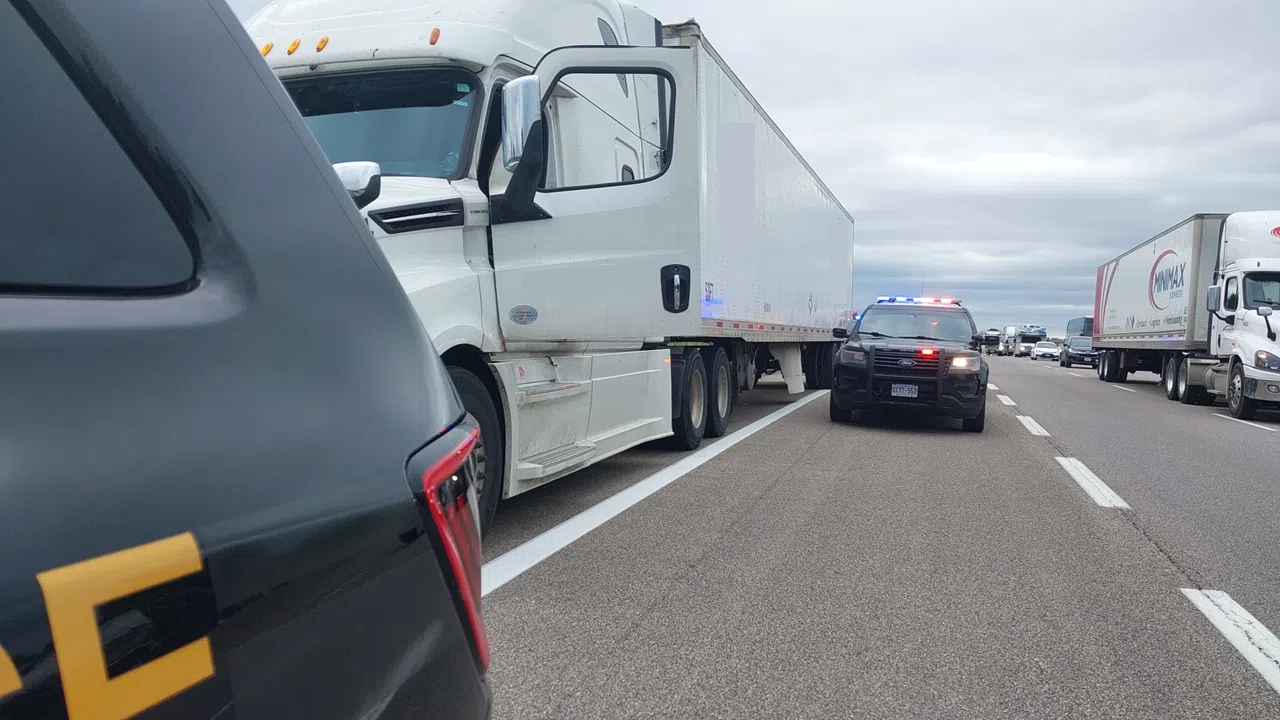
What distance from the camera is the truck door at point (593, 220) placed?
18.0 ft

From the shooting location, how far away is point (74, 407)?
95 cm

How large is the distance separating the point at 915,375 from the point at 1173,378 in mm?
13455

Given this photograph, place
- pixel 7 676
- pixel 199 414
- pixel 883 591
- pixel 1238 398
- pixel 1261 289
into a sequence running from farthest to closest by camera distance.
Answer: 1. pixel 1261 289
2. pixel 1238 398
3. pixel 883 591
4. pixel 199 414
5. pixel 7 676

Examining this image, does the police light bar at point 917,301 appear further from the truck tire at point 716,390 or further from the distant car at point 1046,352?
the distant car at point 1046,352

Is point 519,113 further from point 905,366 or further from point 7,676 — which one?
point 905,366

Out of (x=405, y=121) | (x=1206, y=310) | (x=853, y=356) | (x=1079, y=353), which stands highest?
(x=405, y=121)

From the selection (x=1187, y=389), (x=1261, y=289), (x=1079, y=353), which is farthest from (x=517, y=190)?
(x=1079, y=353)

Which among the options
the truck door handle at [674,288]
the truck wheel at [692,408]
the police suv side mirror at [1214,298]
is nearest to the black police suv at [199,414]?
the truck door handle at [674,288]

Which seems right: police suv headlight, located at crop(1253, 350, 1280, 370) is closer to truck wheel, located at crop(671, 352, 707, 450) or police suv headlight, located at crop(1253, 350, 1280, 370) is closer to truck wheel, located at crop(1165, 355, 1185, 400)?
truck wheel, located at crop(1165, 355, 1185, 400)

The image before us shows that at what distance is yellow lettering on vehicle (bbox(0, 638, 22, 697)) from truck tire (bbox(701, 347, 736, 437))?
31.7ft

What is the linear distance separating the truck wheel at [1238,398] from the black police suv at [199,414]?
1793cm

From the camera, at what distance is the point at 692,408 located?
9633mm

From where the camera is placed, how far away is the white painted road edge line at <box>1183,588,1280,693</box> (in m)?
3.67

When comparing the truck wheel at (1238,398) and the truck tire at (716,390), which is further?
the truck wheel at (1238,398)
